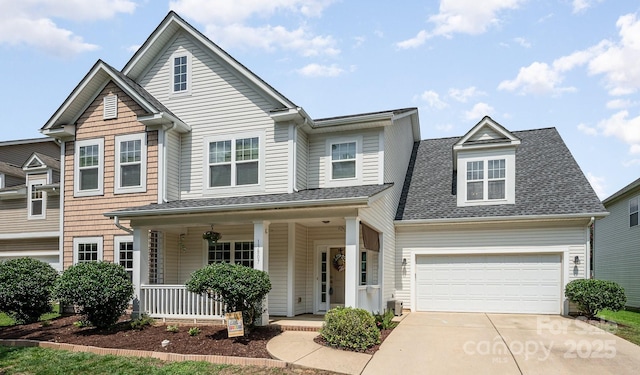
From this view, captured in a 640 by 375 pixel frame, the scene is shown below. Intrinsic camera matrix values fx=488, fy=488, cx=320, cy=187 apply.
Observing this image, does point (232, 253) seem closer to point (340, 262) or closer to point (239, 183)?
point (239, 183)

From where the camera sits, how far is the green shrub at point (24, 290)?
1239cm

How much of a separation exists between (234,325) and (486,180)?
33.6ft

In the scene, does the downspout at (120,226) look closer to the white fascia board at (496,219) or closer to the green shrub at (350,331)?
the green shrub at (350,331)

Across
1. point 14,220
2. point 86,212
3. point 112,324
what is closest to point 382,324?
point 112,324

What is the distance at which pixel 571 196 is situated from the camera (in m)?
15.6

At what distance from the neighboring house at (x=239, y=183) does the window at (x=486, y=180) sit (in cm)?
5

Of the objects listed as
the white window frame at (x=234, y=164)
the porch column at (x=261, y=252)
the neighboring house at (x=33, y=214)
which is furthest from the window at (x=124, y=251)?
the neighboring house at (x=33, y=214)

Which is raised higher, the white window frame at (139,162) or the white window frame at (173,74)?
the white window frame at (173,74)

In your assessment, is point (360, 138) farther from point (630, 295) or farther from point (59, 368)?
point (630, 295)

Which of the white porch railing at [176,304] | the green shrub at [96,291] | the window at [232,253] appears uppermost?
the window at [232,253]

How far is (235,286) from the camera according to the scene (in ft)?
33.3

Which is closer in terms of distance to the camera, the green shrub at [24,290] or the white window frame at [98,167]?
the green shrub at [24,290]

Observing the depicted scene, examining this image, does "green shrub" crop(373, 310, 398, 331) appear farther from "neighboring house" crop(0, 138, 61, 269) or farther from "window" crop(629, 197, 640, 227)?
"neighboring house" crop(0, 138, 61, 269)

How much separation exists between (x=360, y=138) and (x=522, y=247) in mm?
6207
